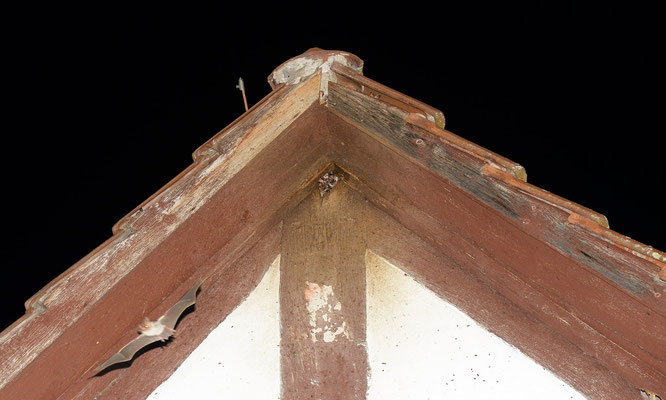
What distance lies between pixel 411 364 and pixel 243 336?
1.68 feet

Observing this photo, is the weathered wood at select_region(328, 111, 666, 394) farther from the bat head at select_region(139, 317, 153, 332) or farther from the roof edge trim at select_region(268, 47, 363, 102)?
the bat head at select_region(139, 317, 153, 332)

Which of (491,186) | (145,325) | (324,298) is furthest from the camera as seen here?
(324,298)

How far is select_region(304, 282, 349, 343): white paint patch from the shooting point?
7.00ft

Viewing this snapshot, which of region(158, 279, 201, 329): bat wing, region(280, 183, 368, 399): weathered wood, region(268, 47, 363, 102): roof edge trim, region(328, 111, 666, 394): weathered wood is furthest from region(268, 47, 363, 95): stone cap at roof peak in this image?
region(158, 279, 201, 329): bat wing

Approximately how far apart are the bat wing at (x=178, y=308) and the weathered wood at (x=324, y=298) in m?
0.35

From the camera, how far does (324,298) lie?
215 cm

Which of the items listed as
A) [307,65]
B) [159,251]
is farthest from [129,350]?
[307,65]

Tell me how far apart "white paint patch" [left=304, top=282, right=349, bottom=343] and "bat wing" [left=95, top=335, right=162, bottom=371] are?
0.49 meters

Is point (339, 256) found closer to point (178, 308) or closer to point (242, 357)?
point (242, 357)

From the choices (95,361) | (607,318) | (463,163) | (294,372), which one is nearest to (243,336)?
(294,372)

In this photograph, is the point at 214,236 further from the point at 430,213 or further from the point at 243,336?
the point at 430,213

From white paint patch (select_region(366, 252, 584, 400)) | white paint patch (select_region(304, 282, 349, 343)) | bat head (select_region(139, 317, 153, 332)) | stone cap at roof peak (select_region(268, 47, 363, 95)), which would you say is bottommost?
bat head (select_region(139, 317, 153, 332))

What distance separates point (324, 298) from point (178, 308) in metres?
0.47

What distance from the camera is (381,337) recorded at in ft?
7.07
